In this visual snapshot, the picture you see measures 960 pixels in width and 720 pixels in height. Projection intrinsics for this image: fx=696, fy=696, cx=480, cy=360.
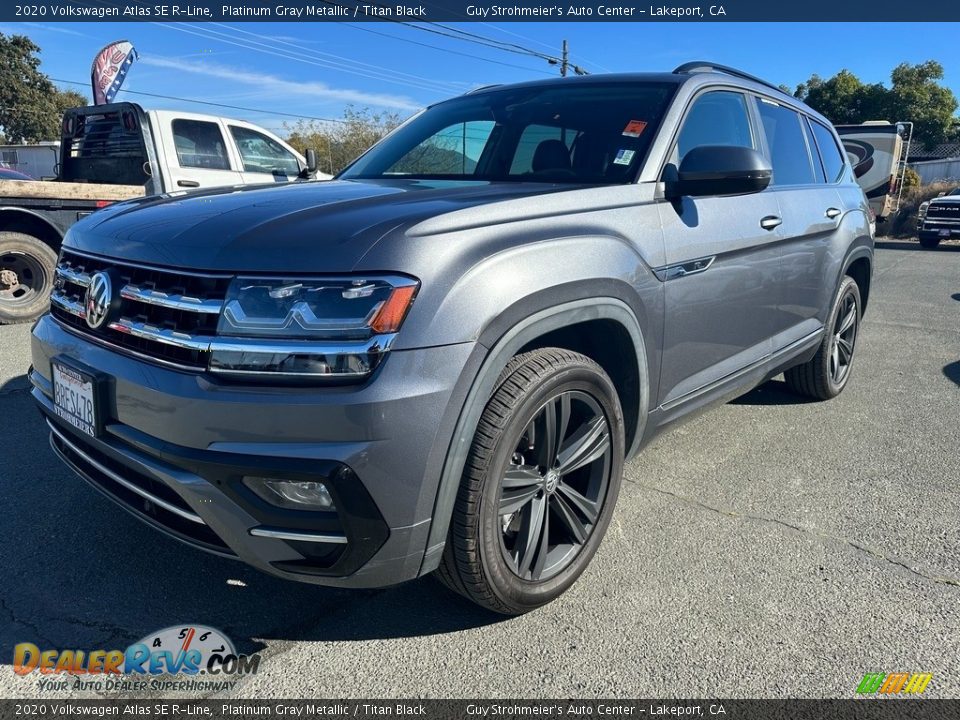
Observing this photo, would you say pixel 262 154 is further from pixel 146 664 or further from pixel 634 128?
pixel 146 664

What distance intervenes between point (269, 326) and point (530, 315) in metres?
0.74

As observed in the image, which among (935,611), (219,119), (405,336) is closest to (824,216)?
(935,611)

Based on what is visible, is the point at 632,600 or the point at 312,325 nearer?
the point at 312,325

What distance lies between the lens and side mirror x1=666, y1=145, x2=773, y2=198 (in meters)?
2.59

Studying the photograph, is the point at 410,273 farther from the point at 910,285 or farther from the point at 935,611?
the point at 910,285

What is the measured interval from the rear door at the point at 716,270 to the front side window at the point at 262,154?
6579mm

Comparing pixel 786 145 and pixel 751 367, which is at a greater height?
pixel 786 145

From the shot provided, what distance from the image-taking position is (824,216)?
391 centimetres

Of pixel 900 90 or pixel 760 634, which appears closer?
pixel 760 634

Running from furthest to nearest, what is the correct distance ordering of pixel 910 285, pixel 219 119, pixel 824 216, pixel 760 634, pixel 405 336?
pixel 910 285, pixel 219 119, pixel 824 216, pixel 760 634, pixel 405 336

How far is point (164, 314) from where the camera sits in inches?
76.9

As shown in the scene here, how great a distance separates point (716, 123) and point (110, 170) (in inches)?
290

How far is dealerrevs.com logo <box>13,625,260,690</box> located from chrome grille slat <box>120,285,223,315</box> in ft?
3.49

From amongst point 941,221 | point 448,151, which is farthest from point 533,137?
point 941,221
